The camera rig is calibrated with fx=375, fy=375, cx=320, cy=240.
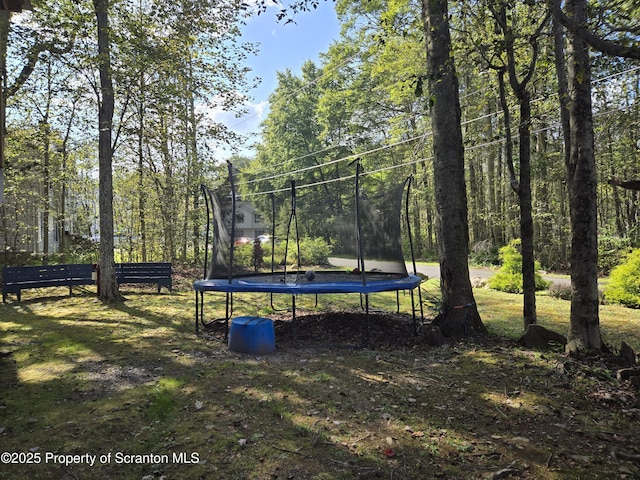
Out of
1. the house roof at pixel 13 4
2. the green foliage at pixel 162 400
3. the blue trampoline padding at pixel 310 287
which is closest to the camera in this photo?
the green foliage at pixel 162 400

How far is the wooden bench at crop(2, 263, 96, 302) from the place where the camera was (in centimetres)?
776

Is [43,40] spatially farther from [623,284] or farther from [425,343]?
[623,284]

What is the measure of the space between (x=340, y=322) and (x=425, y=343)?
1.48 m

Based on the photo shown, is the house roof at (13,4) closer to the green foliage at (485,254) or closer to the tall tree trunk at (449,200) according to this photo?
the tall tree trunk at (449,200)

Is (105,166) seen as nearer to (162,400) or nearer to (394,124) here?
(162,400)

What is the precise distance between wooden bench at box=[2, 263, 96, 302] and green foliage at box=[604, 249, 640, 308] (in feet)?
38.4

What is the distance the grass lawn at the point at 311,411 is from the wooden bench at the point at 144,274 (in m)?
4.19

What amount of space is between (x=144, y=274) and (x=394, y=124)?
12.9 metres

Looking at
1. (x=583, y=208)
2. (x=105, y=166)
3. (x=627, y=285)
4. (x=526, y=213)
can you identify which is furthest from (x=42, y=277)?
(x=627, y=285)

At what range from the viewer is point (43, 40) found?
7434mm

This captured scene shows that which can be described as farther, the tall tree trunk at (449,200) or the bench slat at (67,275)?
the bench slat at (67,275)

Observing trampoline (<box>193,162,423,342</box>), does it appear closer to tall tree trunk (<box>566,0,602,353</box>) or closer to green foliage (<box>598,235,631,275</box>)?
tall tree trunk (<box>566,0,602,353</box>)

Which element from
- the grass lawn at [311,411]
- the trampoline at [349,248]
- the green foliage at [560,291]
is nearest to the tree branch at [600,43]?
the grass lawn at [311,411]

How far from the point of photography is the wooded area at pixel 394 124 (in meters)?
3.83
